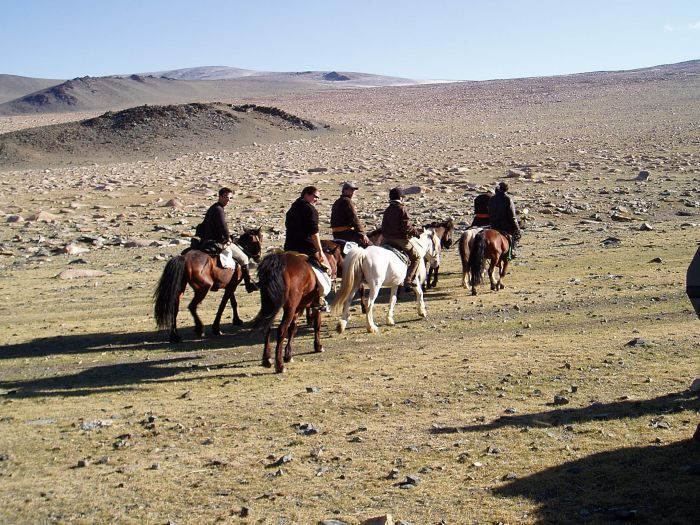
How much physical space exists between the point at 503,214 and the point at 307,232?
5322 mm

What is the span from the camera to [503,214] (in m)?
14.6

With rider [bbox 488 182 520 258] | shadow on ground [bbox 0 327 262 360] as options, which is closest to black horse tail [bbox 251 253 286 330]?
shadow on ground [bbox 0 327 262 360]

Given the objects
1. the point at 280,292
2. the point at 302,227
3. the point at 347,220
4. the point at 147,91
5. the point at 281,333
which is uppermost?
the point at 147,91

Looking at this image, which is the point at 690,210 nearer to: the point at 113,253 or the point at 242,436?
the point at 113,253

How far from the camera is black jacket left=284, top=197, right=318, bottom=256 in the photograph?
10328 mm

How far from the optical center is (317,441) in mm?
7137

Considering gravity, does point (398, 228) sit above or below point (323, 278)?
above

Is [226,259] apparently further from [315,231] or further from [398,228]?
[398,228]

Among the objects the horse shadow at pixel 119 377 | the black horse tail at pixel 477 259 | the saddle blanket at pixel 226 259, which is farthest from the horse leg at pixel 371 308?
the black horse tail at pixel 477 259

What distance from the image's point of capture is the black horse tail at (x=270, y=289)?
31.2 feet

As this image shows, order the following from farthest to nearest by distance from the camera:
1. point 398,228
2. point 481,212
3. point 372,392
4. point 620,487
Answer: point 481,212 → point 398,228 → point 372,392 → point 620,487

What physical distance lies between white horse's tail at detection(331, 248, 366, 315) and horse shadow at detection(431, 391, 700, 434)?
3862 millimetres

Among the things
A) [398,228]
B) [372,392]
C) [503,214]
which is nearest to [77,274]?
[398,228]

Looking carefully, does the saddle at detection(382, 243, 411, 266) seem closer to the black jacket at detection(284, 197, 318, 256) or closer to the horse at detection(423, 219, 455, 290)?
the black jacket at detection(284, 197, 318, 256)
